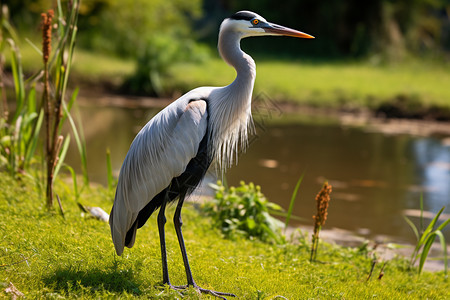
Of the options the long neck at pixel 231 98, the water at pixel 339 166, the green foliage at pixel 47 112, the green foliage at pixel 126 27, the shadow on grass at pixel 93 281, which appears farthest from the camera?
the green foliage at pixel 126 27

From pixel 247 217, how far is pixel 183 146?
206 cm

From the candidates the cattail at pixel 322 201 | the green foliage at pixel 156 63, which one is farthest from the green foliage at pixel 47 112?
the green foliage at pixel 156 63

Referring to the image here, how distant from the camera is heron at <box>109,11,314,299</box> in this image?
381 cm

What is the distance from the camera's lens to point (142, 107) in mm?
13367

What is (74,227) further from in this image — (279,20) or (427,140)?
(279,20)

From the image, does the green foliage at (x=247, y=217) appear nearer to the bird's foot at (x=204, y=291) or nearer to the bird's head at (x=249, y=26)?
the bird's foot at (x=204, y=291)

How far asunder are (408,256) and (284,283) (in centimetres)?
208

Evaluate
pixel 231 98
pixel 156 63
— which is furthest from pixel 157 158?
pixel 156 63

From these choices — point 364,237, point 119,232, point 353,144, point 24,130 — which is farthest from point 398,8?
point 119,232

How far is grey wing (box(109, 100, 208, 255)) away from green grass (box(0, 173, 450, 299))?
326mm

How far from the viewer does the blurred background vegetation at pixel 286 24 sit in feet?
57.3

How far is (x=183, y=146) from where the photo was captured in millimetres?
3809

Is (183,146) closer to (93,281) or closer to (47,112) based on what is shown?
(93,281)

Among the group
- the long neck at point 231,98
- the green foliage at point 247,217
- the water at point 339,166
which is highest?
the long neck at point 231,98
